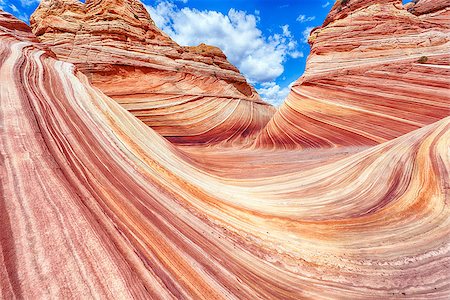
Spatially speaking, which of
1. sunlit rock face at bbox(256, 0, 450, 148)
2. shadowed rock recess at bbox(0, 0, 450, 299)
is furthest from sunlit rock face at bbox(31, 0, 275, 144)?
shadowed rock recess at bbox(0, 0, 450, 299)

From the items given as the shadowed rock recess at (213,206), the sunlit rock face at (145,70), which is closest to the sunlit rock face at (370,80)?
the shadowed rock recess at (213,206)

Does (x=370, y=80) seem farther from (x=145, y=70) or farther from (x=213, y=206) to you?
(x=145, y=70)

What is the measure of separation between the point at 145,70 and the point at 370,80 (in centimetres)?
955

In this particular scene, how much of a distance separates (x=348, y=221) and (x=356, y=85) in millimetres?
6135

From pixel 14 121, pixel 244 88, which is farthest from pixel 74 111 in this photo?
pixel 244 88

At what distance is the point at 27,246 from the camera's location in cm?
122

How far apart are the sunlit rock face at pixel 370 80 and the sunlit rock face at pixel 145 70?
314cm

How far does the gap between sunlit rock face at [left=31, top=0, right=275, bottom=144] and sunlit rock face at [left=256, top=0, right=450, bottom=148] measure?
3.14 meters

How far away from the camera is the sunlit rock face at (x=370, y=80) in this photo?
619 cm

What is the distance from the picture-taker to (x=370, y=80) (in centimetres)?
711

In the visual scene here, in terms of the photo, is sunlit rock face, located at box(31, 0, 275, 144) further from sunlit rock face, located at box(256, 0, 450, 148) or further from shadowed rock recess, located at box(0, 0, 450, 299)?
shadowed rock recess, located at box(0, 0, 450, 299)

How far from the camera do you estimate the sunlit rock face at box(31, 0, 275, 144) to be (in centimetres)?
995

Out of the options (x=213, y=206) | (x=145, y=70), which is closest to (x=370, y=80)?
(x=213, y=206)

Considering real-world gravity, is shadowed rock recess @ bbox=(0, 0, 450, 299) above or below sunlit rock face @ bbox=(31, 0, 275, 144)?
below
